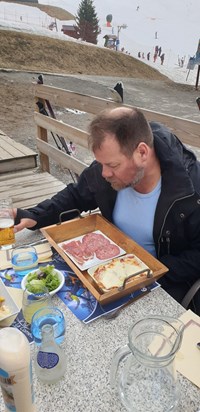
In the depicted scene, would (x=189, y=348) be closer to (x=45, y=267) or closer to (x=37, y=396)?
(x=37, y=396)

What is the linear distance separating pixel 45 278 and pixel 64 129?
2661 mm

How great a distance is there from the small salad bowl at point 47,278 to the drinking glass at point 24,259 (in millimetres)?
54

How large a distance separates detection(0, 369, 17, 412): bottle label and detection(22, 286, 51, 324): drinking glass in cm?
37

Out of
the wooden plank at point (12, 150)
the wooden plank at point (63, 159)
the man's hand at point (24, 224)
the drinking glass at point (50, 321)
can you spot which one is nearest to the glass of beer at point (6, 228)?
the man's hand at point (24, 224)

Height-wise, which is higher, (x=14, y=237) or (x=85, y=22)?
(x=85, y=22)

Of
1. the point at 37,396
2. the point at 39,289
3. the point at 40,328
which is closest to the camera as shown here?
the point at 37,396

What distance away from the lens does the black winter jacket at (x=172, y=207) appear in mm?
1516

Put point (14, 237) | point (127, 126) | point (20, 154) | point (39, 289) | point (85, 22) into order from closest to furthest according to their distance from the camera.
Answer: point (39, 289) → point (127, 126) → point (14, 237) → point (20, 154) → point (85, 22)

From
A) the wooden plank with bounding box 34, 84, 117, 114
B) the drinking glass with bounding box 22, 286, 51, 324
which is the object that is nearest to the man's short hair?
the drinking glass with bounding box 22, 286, 51, 324

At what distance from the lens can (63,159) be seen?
3.81 m

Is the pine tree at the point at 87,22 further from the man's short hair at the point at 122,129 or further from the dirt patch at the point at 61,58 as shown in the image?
the man's short hair at the point at 122,129

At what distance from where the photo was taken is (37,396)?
84 centimetres

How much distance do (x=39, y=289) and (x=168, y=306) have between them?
18.8 inches

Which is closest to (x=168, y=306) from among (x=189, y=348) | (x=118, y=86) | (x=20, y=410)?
(x=189, y=348)
